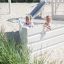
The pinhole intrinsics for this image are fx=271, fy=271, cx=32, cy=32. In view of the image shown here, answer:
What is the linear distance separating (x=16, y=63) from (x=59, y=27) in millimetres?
3061

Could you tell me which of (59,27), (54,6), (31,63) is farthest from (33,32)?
(54,6)

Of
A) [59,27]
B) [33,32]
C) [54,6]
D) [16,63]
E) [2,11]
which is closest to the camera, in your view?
[16,63]

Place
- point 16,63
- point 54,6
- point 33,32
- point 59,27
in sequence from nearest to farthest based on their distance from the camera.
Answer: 1. point 16,63
2. point 33,32
3. point 59,27
4. point 54,6

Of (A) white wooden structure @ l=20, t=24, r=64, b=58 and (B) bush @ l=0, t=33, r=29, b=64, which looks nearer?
(B) bush @ l=0, t=33, r=29, b=64

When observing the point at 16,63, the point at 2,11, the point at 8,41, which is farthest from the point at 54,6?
the point at 16,63

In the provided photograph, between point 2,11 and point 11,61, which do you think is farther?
point 2,11

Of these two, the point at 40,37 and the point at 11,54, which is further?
the point at 40,37

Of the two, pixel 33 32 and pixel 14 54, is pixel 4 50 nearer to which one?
pixel 14 54

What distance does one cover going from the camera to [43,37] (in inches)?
260

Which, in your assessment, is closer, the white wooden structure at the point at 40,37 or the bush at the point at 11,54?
the bush at the point at 11,54

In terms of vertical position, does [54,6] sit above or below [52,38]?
above

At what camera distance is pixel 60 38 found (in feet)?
23.0

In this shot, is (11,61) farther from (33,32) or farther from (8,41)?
(33,32)

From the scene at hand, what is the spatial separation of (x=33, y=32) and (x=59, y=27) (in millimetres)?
840
